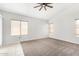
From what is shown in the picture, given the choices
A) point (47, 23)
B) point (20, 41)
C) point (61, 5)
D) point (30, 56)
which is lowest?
point (30, 56)

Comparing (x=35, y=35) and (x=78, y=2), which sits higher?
(x=78, y=2)

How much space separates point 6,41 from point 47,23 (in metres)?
0.75

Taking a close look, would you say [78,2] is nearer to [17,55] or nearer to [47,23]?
[47,23]

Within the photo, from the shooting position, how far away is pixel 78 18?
1612 millimetres

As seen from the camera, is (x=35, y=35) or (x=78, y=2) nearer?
(x=78, y=2)

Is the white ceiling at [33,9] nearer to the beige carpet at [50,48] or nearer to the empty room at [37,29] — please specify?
the empty room at [37,29]

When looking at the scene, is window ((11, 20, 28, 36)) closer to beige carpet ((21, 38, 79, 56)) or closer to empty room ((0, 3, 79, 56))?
empty room ((0, 3, 79, 56))

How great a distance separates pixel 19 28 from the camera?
5.55 ft

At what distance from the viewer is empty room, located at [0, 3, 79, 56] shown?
1.61 metres

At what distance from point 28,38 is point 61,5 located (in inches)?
30.7

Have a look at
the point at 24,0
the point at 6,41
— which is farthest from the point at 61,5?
the point at 6,41

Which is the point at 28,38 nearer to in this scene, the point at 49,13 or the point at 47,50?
the point at 47,50

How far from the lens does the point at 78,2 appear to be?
1.59 meters

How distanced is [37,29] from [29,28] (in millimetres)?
143
